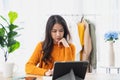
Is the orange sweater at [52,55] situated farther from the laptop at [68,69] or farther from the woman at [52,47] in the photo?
the laptop at [68,69]

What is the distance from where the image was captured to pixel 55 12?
3430 mm

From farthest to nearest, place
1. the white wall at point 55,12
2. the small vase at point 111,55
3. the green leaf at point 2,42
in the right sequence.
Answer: the white wall at point 55,12
the small vase at point 111,55
the green leaf at point 2,42

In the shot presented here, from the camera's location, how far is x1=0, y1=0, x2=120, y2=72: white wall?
10.7 feet

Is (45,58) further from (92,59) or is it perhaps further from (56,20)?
(92,59)

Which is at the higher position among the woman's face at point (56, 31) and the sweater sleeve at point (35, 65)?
the woman's face at point (56, 31)

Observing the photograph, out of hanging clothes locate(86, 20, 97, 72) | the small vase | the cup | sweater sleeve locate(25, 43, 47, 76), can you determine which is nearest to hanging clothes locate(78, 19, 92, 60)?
hanging clothes locate(86, 20, 97, 72)

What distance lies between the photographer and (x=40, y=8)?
11.3 ft

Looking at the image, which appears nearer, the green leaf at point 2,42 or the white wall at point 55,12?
the green leaf at point 2,42

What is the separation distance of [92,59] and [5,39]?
5.43 ft

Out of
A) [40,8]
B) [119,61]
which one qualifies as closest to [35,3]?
[40,8]

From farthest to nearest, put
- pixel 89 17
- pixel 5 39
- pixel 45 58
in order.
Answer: pixel 89 17, pixel 45 58, pixel 5 39

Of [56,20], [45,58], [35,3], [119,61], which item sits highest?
[35,3]

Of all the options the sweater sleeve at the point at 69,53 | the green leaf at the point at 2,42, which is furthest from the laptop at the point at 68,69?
the sweater sleeve at the point at 69,53

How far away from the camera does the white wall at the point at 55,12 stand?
128 inches
